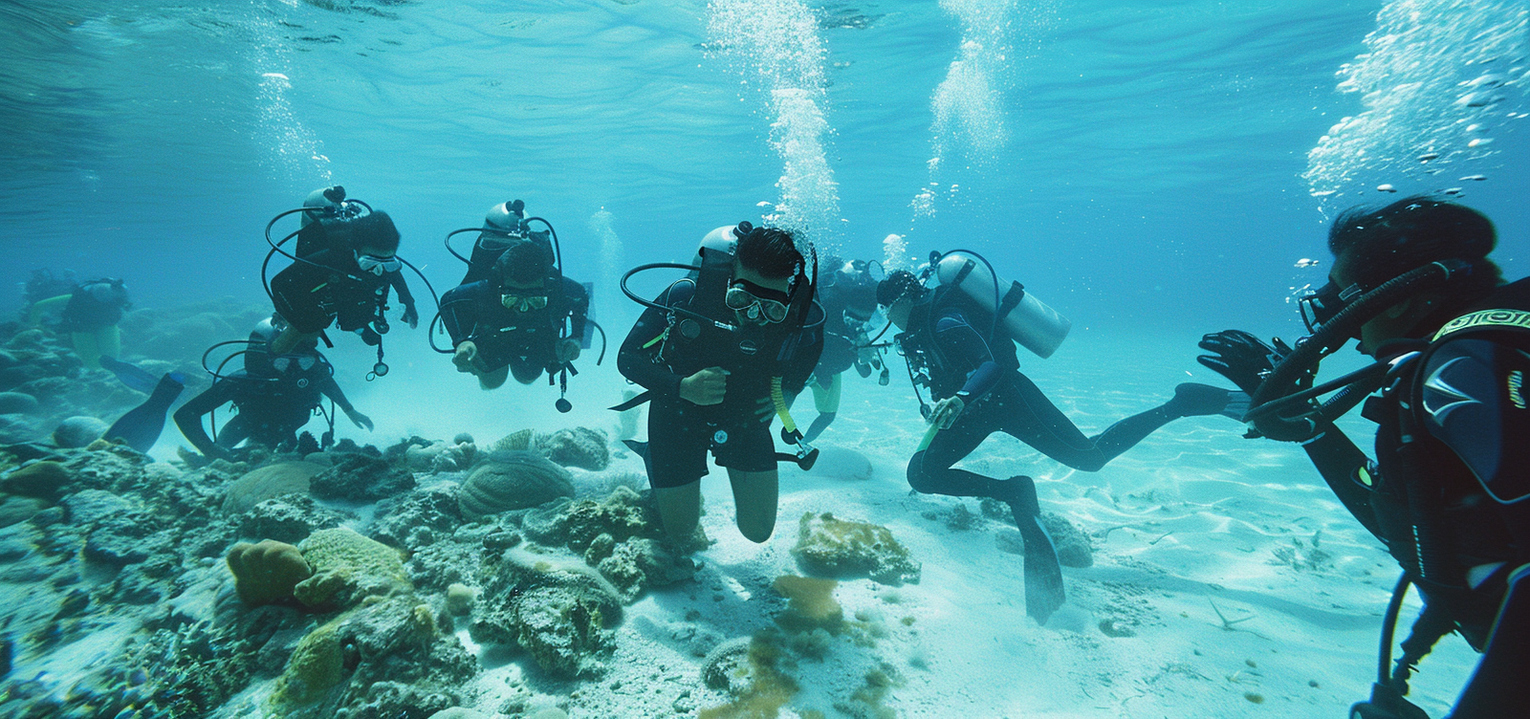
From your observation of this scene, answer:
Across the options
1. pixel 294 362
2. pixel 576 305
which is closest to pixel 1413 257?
pixel 576 305

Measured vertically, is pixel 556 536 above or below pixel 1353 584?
below

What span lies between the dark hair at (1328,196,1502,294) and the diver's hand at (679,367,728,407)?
323cm

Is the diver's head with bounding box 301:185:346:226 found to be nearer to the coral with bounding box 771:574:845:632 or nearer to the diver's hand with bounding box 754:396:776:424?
the diver's hand with bounding box 754:396:776:424

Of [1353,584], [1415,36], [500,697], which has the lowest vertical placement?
[500,697]

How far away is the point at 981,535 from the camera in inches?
230

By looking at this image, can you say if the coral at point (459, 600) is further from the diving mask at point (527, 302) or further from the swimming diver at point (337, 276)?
the swimming diver at point (337, 276)

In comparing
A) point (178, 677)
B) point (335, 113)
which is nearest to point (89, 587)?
point (178, 677)

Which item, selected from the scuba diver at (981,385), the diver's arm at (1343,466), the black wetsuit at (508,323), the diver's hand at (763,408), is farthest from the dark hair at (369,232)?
the diver's arm at (1343,466)

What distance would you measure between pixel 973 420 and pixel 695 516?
3146 millimetres

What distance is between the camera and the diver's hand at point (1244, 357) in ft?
11.0

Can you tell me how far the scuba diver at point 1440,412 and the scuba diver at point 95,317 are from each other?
23.0 m

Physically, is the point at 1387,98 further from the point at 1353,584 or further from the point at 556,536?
the point at 556,536

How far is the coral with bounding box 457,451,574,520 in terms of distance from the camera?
469cm

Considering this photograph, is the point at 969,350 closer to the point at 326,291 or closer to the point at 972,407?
the point at 972,407
